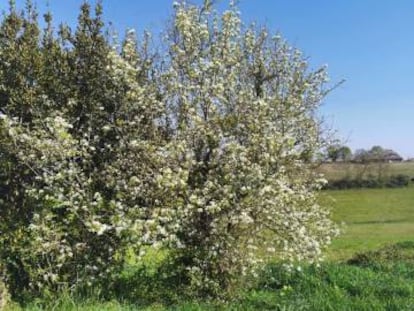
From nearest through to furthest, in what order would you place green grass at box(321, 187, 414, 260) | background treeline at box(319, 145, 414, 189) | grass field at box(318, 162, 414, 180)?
1. green grass at box(321, 187, 414, 260)
2. grass field at box(318, 162, 414, 180)
3. background treeline at box(319, 145, 414, 189)

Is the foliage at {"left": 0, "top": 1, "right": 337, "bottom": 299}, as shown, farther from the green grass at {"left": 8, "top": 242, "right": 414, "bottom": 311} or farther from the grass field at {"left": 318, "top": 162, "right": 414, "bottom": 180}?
the grass field at {"left": 318, "top": 162, "right": 414, "bottom": 180}

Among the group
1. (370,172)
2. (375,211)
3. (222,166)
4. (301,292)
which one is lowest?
(301,292)

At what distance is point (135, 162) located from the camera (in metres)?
9.09

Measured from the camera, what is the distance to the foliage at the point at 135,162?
864cm

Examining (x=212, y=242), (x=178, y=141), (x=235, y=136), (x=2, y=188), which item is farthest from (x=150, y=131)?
(x=2, y=188)

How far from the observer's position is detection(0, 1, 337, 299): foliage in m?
8.64

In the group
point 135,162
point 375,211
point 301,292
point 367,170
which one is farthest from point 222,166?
point 367,170

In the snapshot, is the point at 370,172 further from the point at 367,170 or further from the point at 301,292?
the point at 301,292

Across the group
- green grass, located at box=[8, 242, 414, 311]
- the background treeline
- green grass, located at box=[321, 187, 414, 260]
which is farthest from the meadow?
the background treeline

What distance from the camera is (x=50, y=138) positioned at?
893cm

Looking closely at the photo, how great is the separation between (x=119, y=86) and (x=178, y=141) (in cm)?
145

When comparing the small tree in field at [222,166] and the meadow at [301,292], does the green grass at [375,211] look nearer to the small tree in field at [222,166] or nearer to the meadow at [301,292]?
the meadow at [301,292]

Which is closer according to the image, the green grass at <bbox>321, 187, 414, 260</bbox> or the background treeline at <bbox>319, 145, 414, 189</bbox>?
the green grass at <bbox>321, 187, 414, 260</bbox>

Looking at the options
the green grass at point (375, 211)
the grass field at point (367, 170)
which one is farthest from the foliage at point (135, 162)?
the grass field at point (367, 170)
